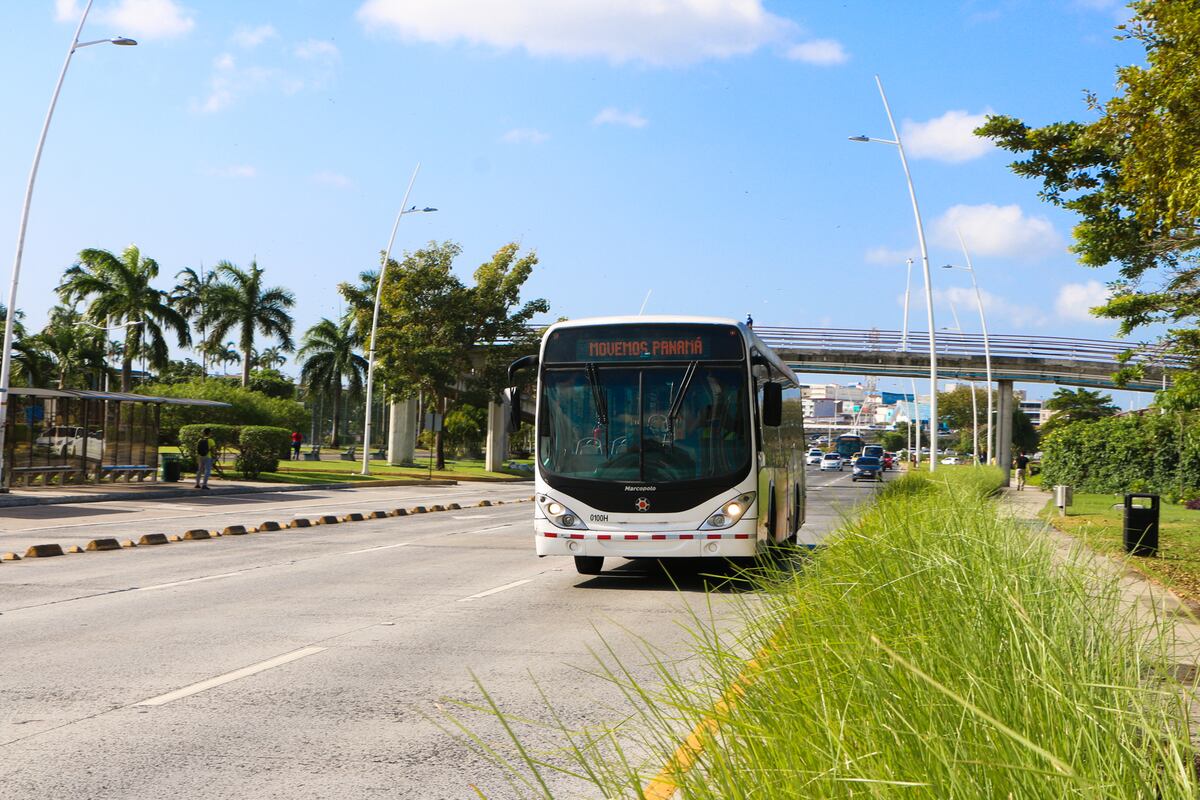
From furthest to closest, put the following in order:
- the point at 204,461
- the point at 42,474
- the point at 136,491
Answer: the point at 204,461
the point at 42,474
the point at 136,491

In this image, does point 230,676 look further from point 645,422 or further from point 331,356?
→ point 331,356

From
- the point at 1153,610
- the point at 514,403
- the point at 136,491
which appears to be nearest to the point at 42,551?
the point at 514,403

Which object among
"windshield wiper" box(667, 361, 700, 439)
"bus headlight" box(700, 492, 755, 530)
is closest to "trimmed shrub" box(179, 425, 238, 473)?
"windshield wiper" box(667, 361, 700, 439)

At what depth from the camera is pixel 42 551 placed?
17.3m

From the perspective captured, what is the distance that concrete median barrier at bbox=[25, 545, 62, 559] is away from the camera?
56.1 feet

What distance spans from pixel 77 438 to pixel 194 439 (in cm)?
753

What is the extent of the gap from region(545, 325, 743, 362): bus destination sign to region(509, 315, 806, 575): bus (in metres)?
0.01

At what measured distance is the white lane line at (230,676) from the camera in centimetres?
769

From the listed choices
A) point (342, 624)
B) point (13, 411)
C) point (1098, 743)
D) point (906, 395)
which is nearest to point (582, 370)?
point (342, 624)

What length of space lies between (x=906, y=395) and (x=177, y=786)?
11587 cm

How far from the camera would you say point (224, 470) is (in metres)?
47.4

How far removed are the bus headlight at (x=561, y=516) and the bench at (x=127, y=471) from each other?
87.9 ft

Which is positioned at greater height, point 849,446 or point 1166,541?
point 849,446

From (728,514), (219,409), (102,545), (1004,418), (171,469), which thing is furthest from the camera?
(1004,418)
